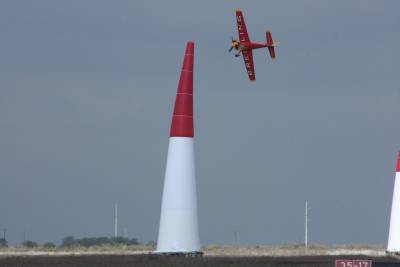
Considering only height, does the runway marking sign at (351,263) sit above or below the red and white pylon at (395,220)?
below

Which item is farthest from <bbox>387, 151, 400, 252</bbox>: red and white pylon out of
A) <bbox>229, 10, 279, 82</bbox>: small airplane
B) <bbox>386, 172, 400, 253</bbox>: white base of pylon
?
<bbox>229, 10, 279, 82</bbox>: small airplane

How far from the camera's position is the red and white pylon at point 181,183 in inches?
1628

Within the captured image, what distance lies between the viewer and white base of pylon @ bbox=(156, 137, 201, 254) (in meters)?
41.3

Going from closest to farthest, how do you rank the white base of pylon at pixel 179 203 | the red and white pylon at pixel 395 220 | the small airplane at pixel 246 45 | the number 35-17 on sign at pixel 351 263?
the number 35-17 on sign at pixel 351 263 → the white base of pylon at pixel 179 203 → the red and white pylon at pixel 395 220 → the small airplane at pixel 246 45

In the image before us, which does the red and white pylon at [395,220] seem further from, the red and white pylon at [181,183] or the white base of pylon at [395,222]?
the red and white pylon at [181,183]

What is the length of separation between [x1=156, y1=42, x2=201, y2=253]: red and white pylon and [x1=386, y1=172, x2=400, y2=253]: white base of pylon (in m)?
12.5

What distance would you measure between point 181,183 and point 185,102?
9.82ft

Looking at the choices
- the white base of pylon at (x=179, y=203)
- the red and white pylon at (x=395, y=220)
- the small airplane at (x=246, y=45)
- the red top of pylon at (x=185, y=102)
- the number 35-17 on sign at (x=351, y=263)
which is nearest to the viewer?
the number 35-17 on sign at (x=351, y=263)

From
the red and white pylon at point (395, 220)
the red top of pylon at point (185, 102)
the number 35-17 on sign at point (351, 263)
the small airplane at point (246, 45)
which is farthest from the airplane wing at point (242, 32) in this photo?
the number 35-17 on sign at point (351, 263)

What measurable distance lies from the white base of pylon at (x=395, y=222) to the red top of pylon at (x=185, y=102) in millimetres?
12772

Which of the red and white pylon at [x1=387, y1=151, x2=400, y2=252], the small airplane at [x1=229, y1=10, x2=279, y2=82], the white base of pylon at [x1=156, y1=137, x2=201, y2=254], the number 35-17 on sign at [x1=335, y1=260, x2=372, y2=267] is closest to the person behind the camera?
the number 35-17 on sign at [x1=335, y1=260, x2=372, y2=267]

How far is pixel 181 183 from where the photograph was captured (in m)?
41.4

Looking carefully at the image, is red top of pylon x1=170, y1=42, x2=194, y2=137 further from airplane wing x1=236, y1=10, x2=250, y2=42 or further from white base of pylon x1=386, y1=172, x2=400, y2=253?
airplane wing x1=236, y1=10, x2=250, y2=42

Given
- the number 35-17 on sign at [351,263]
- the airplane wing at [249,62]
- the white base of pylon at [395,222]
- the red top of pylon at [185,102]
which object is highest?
the airplane wing at [249,62]
